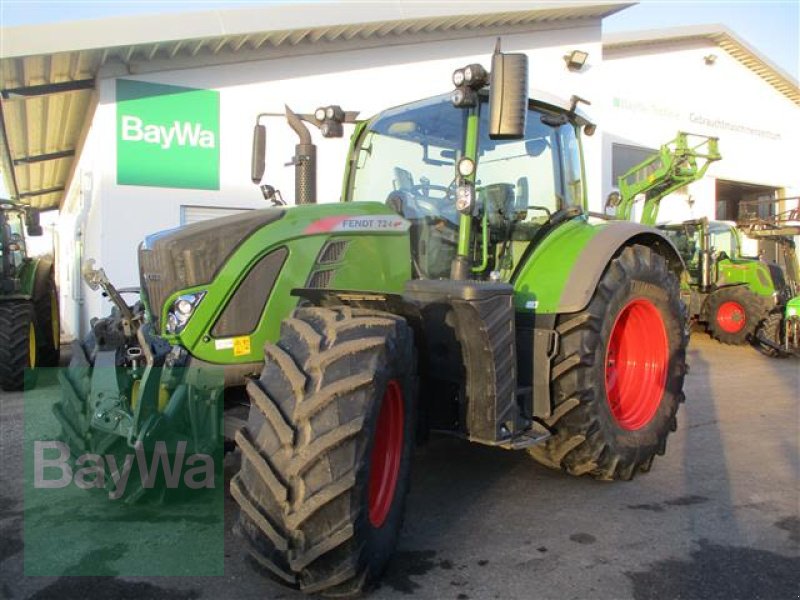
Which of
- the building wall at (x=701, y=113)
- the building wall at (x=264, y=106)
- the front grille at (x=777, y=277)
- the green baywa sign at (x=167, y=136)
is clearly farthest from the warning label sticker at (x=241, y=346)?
the building wall at (x=701, y=113)

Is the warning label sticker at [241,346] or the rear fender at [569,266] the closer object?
the warning label sticker at [241,346]

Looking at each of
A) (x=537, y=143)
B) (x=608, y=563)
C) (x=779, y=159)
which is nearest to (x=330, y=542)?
(x=608, y=563)

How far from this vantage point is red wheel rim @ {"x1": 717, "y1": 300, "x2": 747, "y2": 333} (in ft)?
39.3

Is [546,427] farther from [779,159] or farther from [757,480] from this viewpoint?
[779,159]

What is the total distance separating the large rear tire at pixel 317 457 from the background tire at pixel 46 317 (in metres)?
7.05

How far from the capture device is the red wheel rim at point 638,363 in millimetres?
4480

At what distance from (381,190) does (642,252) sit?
1704mm

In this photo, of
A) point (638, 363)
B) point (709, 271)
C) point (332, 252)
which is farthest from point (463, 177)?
point (709, 271)

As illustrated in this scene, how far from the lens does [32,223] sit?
9.36m

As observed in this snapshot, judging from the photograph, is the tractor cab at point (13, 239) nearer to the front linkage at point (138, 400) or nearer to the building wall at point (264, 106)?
the building wall at point (264, 106)

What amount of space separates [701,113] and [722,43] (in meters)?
2.10

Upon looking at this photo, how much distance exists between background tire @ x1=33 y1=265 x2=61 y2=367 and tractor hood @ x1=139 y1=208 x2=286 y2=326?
5980 mm

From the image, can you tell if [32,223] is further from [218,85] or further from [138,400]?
[138,400]

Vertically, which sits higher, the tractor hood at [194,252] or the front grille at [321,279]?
the tractor hood at [194,252]
